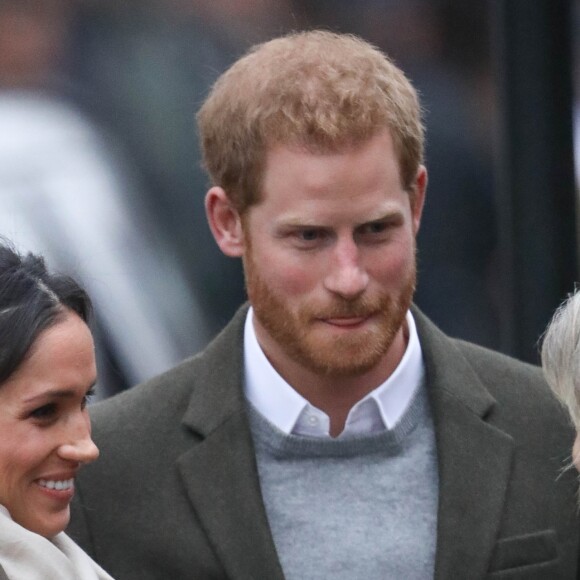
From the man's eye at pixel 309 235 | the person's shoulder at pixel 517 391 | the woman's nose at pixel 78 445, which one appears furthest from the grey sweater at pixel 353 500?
the woman's nose at pixel 78 445

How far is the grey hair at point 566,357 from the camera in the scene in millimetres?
3070

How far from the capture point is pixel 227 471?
3393 millimetres

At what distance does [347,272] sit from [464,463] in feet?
1.54

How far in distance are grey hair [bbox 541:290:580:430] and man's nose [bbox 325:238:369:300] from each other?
14.7 inches

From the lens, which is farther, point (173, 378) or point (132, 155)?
point (132, 155)

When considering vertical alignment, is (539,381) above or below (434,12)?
below

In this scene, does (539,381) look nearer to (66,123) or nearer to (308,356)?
(308,356)

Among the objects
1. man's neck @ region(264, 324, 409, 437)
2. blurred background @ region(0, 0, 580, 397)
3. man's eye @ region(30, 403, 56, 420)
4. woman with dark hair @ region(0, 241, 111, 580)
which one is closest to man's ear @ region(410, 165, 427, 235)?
man's neck @ region(264, 324, 409, 437)

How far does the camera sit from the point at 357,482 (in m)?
3.38

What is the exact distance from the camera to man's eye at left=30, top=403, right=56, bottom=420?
2846 millimetres

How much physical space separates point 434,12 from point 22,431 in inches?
A: 103

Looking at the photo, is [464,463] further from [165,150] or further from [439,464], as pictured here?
[165,150]

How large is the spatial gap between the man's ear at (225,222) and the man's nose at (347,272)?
0.29m

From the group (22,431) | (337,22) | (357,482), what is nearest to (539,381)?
(357,482)
